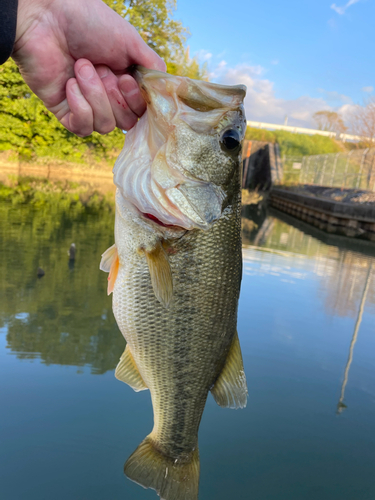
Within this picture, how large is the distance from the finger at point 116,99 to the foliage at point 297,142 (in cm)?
4297

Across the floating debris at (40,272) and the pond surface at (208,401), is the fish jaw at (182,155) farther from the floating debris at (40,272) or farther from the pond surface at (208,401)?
the floating debris at (40,272)

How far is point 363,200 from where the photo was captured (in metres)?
20.0

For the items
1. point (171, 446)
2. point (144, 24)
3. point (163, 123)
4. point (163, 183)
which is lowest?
point (171, 446)

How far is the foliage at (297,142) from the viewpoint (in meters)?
43.6

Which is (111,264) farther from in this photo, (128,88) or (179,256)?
(128,88)

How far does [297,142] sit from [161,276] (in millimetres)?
45210

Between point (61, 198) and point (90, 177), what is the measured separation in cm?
1573

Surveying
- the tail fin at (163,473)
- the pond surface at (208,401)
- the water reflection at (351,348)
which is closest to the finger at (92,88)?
the tail fin at (163,473)

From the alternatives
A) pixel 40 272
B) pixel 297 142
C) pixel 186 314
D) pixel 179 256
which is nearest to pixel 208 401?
pixel 186 314

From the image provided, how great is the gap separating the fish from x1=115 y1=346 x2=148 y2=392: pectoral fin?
0.05m

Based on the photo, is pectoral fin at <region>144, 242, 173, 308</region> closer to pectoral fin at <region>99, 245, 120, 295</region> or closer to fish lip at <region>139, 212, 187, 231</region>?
fish lip at <region>139, 212, 187, 231</region>

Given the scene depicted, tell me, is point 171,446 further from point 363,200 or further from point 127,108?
point 363,200

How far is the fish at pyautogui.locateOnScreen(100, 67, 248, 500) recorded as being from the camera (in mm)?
1634

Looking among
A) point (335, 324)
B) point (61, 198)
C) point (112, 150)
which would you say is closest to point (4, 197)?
point (61, 198)
